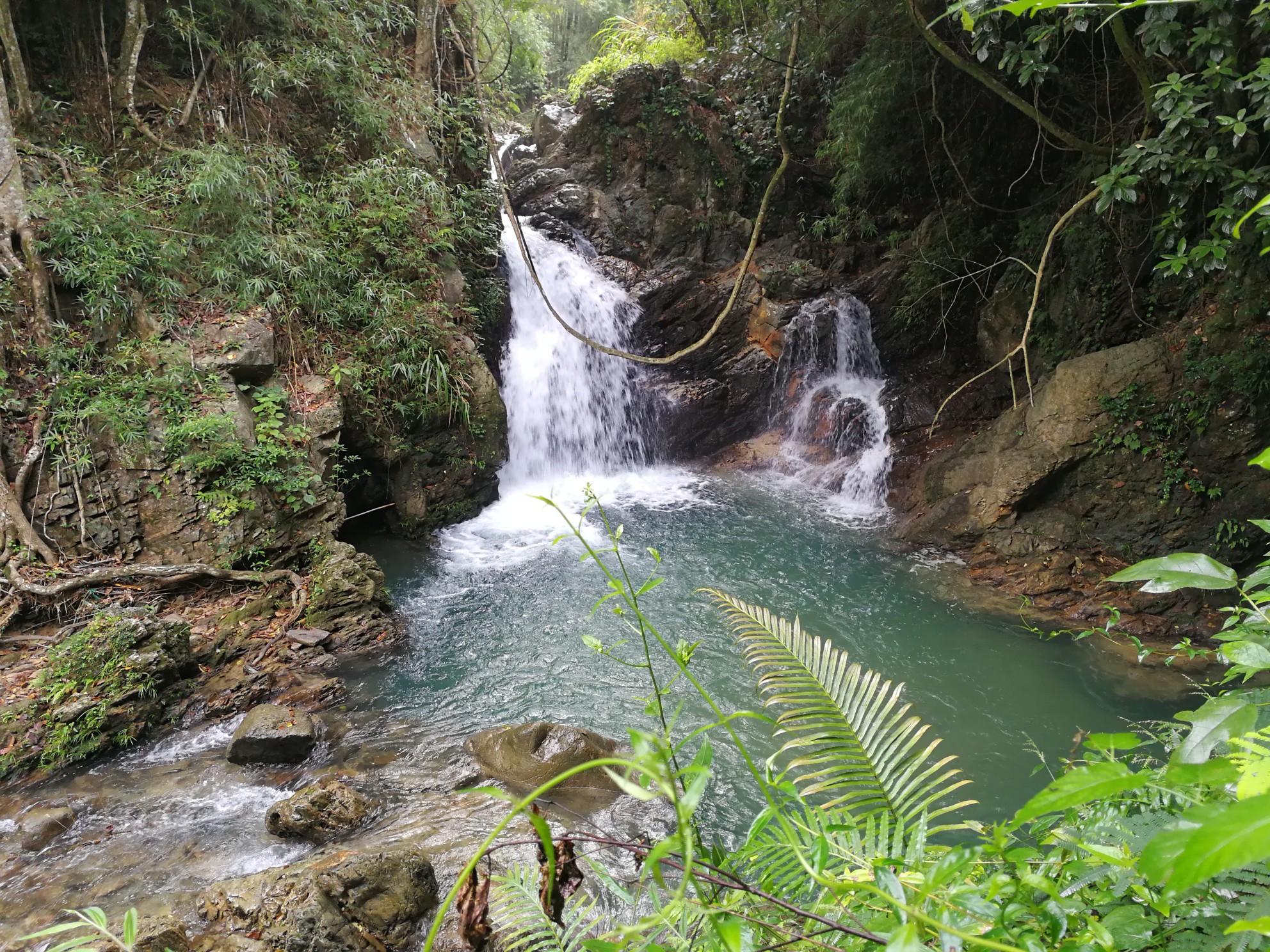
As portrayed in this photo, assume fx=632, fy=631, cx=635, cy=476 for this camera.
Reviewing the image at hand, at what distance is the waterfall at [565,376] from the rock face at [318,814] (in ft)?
19.0

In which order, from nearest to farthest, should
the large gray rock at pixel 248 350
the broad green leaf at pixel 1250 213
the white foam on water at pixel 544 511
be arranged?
the broad green leaf at pixel 1250 213, the large gray rock at pixel 248 350, the white foam on water at pixel 544 511

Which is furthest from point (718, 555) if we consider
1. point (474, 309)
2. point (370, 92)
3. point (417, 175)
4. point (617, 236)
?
point (370, 92)

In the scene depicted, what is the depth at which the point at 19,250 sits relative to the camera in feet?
16.9

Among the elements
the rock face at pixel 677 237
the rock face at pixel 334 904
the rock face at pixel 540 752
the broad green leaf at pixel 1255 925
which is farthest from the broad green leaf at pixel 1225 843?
the rock face at pixel 677 237

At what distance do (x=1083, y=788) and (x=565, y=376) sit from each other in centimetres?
938

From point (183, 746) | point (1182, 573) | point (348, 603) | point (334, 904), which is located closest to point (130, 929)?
point (334, 904)

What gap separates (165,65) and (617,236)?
6406 mm

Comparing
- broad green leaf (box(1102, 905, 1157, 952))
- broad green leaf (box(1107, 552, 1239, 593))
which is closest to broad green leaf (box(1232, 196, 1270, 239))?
broad green leaf (box(1107, 552, 1239, 593))

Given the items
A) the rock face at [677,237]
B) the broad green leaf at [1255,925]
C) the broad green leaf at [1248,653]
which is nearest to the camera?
the broad green leaf at [1255,925]

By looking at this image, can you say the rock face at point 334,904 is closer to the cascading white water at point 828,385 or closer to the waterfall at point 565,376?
the waterfall at point 565,376

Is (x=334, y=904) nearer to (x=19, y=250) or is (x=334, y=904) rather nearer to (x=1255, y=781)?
(x=1255, y=781)

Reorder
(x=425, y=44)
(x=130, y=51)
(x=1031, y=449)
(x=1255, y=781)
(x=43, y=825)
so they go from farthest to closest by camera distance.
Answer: (x=425, y=44), (x=1031, y=449), (x=130, y=51), (x=43, y=825), (x=1255, y=781)

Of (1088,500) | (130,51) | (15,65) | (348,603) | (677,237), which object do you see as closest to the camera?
(348,603)

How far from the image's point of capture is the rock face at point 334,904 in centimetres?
238
